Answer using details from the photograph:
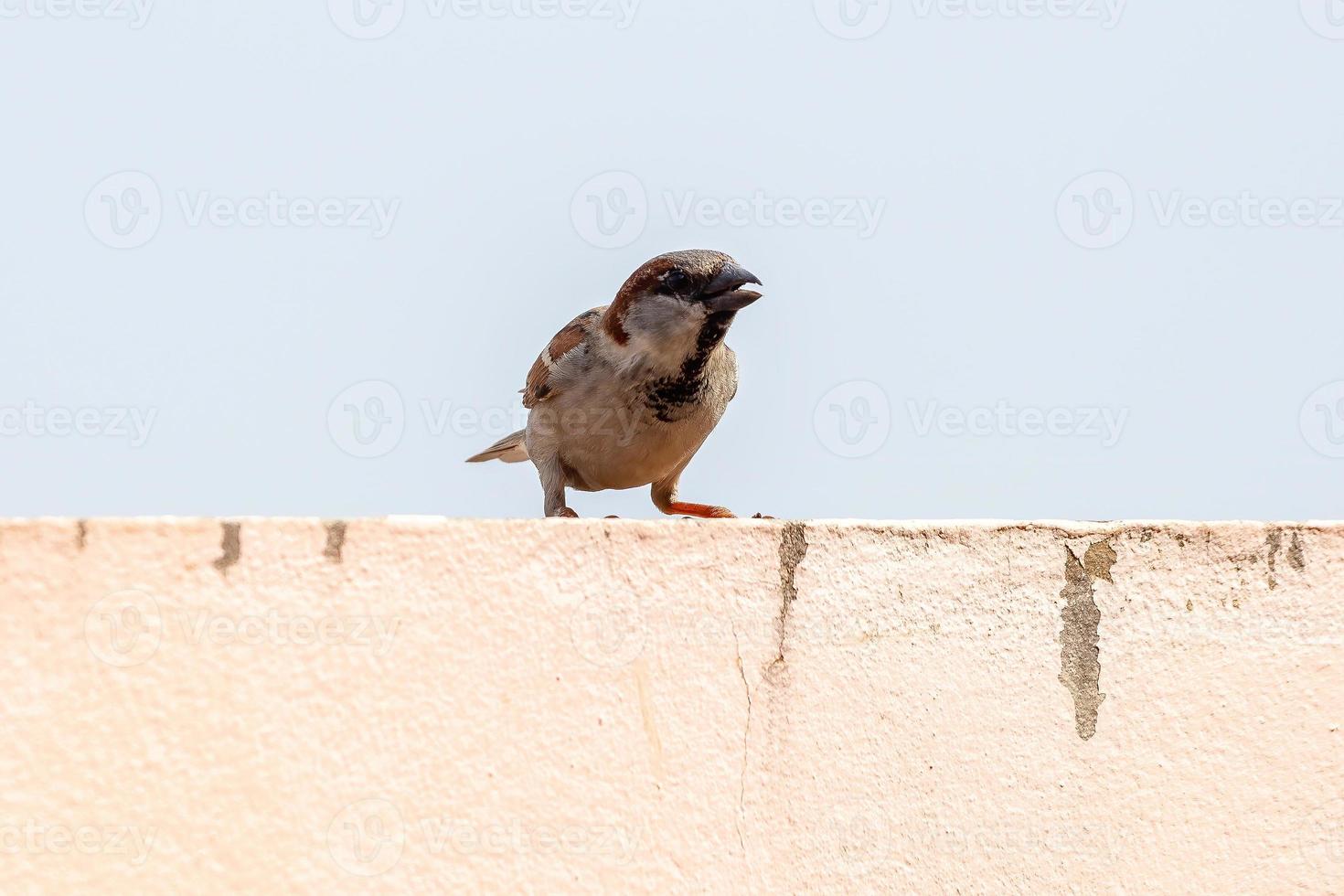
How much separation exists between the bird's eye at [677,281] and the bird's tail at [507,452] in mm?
1690

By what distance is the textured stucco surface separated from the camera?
80.1 inches

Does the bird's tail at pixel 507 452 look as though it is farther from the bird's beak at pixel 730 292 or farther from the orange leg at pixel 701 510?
the bird's beak at pixel 730 292

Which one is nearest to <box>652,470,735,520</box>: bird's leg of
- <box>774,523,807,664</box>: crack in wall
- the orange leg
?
the orange leg

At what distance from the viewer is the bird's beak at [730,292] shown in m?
3.88

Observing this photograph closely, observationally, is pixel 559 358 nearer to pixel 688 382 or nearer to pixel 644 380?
pixel 644 380

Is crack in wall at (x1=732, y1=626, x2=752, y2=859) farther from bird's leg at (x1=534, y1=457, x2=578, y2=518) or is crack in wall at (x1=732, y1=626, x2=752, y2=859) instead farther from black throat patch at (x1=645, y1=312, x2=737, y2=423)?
bird's leg at (x1=534, y1=457, x2=578, y2=518)

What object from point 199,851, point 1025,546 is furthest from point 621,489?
point 199,851

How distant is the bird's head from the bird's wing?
24cm

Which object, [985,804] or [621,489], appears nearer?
[985,804]

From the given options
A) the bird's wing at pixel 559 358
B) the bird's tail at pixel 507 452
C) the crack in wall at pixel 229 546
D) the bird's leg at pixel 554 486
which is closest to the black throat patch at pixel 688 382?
the bird's wing at pixel 559 358

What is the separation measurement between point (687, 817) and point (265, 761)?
69cm

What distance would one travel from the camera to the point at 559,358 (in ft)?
14.3

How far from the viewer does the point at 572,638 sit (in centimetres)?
220

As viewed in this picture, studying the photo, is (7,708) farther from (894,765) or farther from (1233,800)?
(1233,800)
